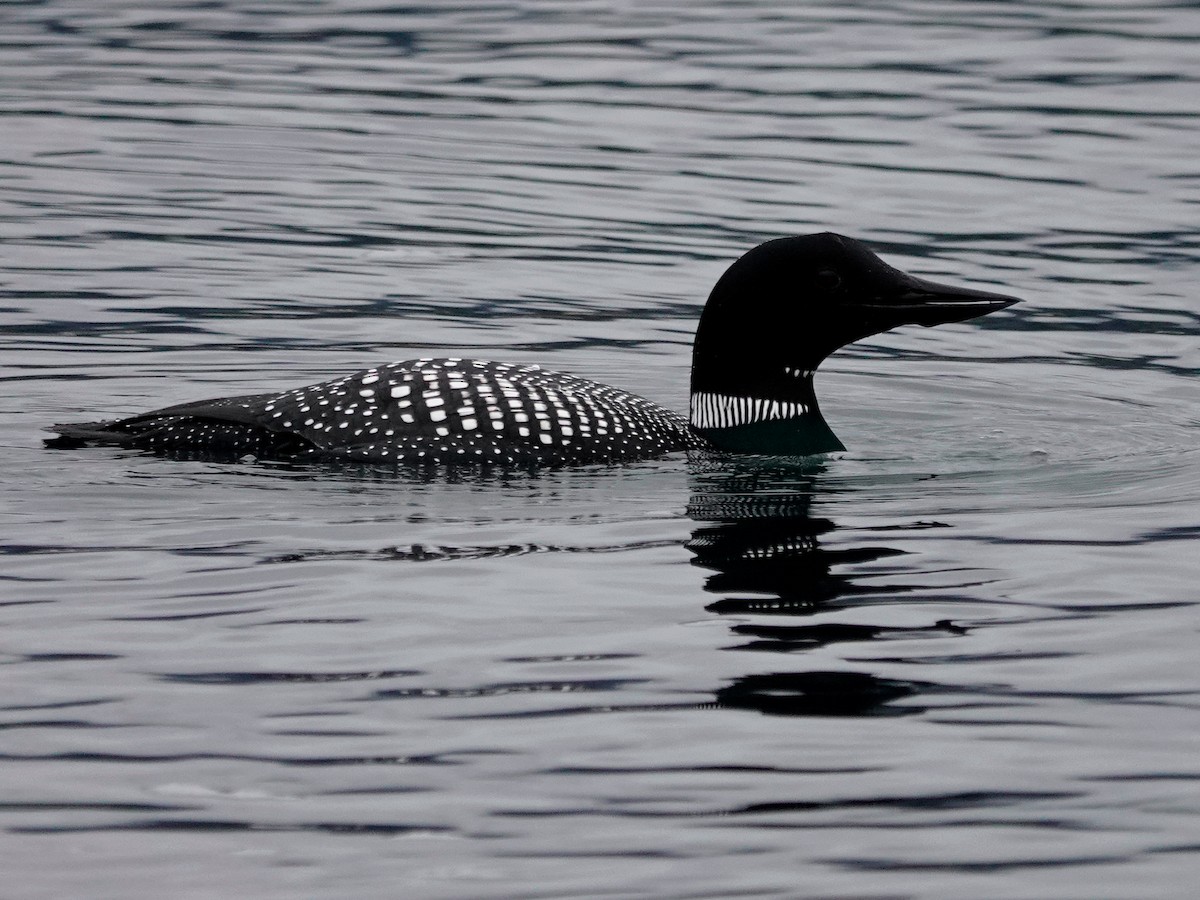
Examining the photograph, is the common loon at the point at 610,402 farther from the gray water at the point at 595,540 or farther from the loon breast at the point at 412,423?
the gray water at the point at 595,540

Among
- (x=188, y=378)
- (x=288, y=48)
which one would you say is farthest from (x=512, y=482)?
(x=288, y=48)

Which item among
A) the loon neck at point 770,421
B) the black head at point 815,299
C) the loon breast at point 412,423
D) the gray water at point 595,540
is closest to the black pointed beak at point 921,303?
the black head at point 815,299

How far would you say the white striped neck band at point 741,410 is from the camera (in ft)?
23.0

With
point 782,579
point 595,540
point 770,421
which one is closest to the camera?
point 782,579

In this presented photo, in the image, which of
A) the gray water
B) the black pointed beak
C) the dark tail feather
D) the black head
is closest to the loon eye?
the black head

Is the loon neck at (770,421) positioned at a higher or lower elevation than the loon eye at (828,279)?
lower

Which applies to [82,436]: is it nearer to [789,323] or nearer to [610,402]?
[610,402]

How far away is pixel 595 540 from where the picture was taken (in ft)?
19.0

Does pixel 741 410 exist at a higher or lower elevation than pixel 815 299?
lower

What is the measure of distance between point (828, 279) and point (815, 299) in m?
0.07

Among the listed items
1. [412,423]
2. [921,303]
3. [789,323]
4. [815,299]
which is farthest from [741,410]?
[412,423]

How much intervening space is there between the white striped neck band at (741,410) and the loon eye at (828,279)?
398 mm

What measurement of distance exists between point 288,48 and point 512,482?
33.2 ft

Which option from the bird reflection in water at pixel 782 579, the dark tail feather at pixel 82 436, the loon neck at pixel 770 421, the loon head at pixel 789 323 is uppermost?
the loon head at pixel 789 323
